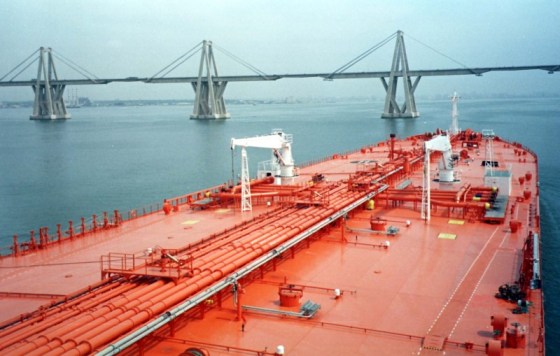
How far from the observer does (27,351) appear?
821 centimetres

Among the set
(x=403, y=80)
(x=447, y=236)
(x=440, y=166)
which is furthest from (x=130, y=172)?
(x=403, y=80)

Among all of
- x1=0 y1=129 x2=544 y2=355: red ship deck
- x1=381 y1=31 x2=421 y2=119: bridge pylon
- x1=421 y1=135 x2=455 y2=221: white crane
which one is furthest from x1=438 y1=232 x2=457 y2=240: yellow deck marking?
x1=381 y1=31 x2=421 y2=119: bridge pylon

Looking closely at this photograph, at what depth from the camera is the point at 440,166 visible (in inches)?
1184

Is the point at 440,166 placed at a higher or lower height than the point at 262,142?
lower

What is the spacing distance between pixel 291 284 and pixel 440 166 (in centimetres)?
1802

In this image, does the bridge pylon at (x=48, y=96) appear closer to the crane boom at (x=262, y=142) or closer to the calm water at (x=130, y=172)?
the calm water at (x=130, y=172)

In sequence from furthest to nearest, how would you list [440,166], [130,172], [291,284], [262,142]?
[130,172] < [440,166] < [262,142] < [291,284]

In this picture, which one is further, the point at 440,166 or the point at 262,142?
the point at 440,166

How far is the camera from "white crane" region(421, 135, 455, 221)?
73.6ft

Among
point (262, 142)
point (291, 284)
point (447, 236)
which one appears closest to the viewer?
point (291, 284)

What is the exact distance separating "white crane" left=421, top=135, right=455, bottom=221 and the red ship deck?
0.63 m

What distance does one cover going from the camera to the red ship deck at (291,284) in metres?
10.4

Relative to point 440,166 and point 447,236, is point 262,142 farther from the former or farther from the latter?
point 447,236

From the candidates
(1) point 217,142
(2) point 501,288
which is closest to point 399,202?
(2) point 501,288
